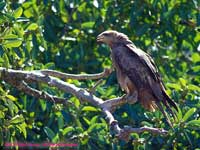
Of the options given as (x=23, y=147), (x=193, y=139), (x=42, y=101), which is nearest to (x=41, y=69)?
(x=42, y=101)

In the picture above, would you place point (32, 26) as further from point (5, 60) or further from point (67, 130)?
point (67, 130)

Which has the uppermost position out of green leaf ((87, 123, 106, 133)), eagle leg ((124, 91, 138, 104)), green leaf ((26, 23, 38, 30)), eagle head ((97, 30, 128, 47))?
green leaf ((26, 23, 38, 30))

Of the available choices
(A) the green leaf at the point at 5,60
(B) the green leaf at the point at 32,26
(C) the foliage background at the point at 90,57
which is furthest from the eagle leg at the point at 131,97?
(B) the green leaf at the point at 32,26

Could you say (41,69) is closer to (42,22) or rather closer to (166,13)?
(42,22)

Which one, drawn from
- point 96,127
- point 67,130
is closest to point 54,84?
point 67,130

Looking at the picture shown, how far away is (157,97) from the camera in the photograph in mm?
6738

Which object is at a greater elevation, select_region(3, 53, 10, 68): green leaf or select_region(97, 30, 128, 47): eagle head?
select_region(3, 53, 10, 68): green leaf

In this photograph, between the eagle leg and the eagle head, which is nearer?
the eagle leg

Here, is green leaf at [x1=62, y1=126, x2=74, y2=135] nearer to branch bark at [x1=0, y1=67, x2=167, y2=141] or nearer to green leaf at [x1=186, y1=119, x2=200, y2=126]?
branch bark at [x1=0, y1=67, x2=167, y2=141]

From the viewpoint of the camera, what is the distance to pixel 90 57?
8.62 metres

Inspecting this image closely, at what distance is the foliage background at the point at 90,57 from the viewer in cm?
660

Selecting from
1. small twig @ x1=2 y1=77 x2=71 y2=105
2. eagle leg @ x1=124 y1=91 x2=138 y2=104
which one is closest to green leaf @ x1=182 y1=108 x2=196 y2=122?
eagle leg @ x1=124 y1=91 x2=138 y2=104

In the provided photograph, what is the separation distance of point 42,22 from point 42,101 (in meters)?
1.02

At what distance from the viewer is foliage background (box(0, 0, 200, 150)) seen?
660cm
